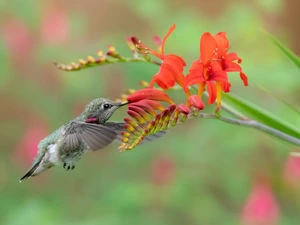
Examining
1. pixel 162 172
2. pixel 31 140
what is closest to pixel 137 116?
pixel 162 172

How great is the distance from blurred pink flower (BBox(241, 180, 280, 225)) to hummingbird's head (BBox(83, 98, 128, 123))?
1.35 m

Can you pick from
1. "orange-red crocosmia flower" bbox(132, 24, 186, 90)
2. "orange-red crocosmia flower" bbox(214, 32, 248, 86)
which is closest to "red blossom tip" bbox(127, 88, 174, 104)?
"orange-red crocosmia flower" bbox(132, 24, 186, 90)

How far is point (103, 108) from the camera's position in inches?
48.6

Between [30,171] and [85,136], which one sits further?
[30,171]

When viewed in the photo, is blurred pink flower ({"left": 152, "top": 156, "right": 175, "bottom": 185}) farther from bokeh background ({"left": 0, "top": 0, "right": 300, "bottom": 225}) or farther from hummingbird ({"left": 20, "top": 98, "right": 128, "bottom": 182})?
hummingbird ({"left": 20, "top": 98, "right": 128, "bottom": 182})

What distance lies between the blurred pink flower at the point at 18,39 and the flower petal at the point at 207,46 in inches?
63.5

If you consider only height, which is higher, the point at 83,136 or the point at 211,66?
the point at 211,66

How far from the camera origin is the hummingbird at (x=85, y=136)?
1.20 metres

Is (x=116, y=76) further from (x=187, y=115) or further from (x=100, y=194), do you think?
(x=187, y=115)

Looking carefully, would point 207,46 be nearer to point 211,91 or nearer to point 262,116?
point 211,91

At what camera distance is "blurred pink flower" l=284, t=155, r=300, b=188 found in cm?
239

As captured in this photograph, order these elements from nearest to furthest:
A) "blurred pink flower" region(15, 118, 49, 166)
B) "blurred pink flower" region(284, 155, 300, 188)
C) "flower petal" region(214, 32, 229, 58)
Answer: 1. "flower petal" region(214, 32, 229, 58)
2. "blurred pink flower" region(284, 155, 300, 188)
3. "blurred pink flower" region(15, 118, 49, 166)

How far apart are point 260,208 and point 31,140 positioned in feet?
3.16

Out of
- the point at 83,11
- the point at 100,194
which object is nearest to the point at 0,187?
the point at 100,194
